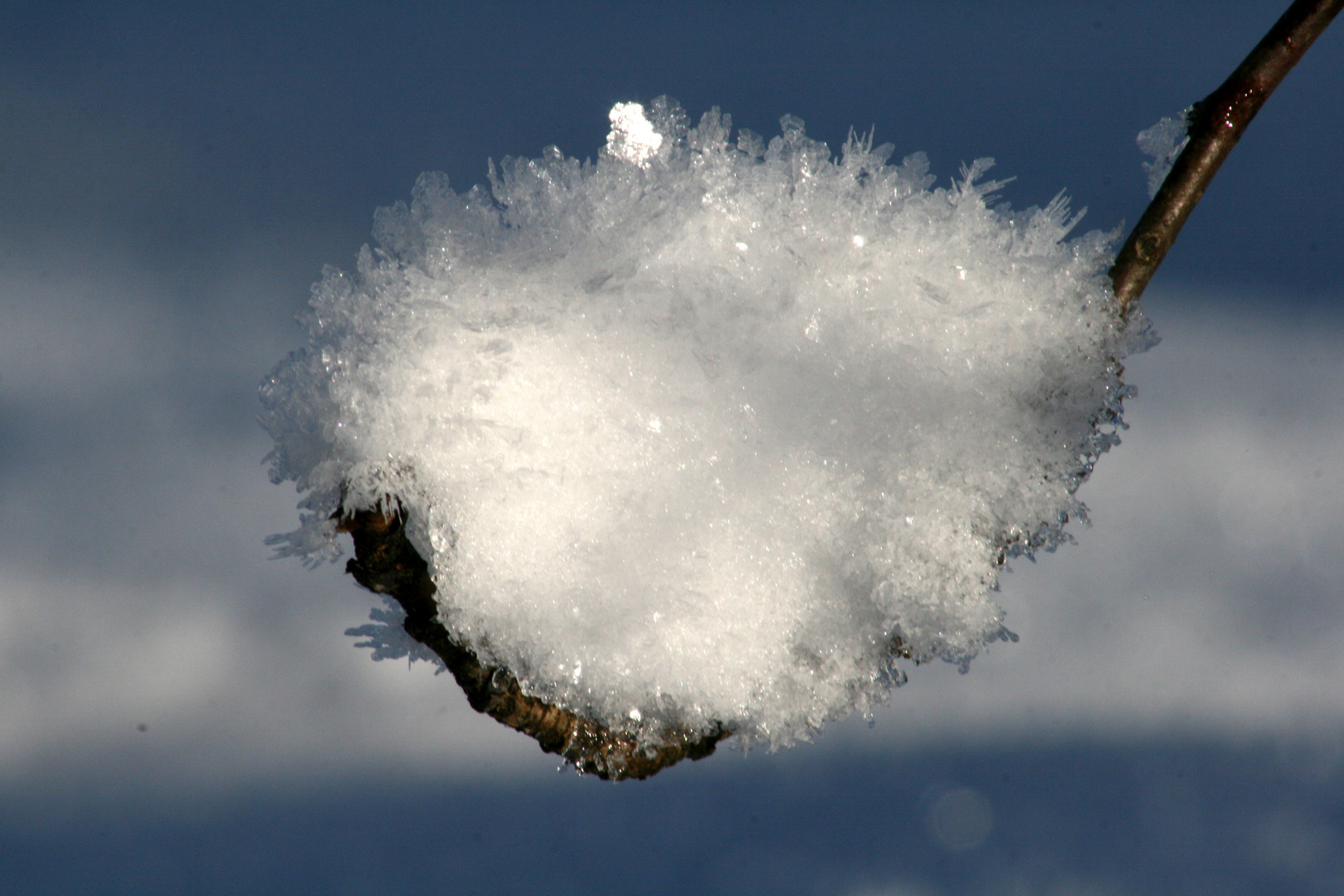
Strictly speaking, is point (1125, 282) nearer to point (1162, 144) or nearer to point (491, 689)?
point (1162, 144)

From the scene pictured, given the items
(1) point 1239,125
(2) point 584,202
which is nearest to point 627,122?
(2) point 584,202

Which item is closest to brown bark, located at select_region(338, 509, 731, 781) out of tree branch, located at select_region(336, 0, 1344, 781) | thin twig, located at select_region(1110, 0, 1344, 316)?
tree branch, located at select_region(336, 0, 1344, 781)

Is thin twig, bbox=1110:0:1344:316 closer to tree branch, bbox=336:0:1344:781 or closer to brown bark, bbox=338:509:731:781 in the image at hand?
tree branch, bbox=336:0:1344:781

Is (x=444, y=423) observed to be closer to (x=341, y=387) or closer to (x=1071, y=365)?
(x=341, y=387)

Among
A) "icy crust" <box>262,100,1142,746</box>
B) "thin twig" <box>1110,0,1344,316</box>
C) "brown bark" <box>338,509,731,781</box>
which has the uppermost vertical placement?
"thin twig" <box>1110,0,1344,316</box>

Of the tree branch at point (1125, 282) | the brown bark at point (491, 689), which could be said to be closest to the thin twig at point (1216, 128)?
the tree branch at point (1125, 282)
